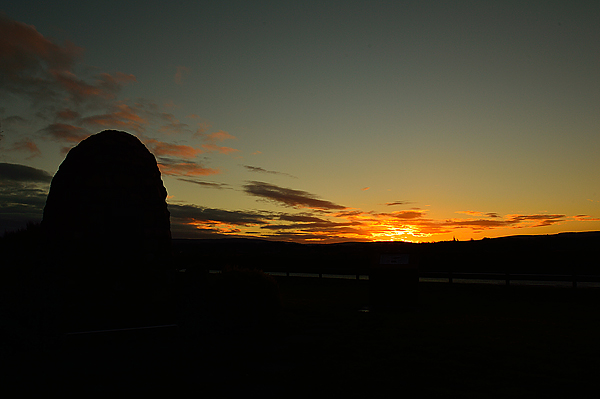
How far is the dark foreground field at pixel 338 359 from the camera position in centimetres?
487

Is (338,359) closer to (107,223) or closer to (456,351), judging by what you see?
(456,351)

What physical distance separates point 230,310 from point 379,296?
567 centimetres

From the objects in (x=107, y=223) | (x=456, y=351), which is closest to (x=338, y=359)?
(x=456, y=351)

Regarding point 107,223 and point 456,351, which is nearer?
point 456,351

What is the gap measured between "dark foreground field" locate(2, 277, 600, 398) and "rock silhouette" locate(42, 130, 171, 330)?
106 cm

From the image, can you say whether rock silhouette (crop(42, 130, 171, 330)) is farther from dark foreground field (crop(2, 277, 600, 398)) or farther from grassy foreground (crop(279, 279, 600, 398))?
grassy foreground (crop(279, 279, 600, 398))

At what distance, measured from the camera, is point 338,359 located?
614cm

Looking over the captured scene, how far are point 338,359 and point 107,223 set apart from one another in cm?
531

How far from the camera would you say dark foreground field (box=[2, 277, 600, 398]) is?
487cm

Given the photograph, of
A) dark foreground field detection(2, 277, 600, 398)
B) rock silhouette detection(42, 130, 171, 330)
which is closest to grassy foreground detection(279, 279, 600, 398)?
dark foreground field detection(2, 277, 600, 398)

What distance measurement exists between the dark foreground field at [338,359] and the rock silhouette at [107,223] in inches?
41.7

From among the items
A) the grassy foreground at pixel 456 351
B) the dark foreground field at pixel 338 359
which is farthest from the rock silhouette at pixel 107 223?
the grassy foreground at pixel 456 351

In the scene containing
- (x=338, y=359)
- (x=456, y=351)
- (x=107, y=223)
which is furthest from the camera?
(x=107, y=223)

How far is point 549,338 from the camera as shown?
7789 millimetres
